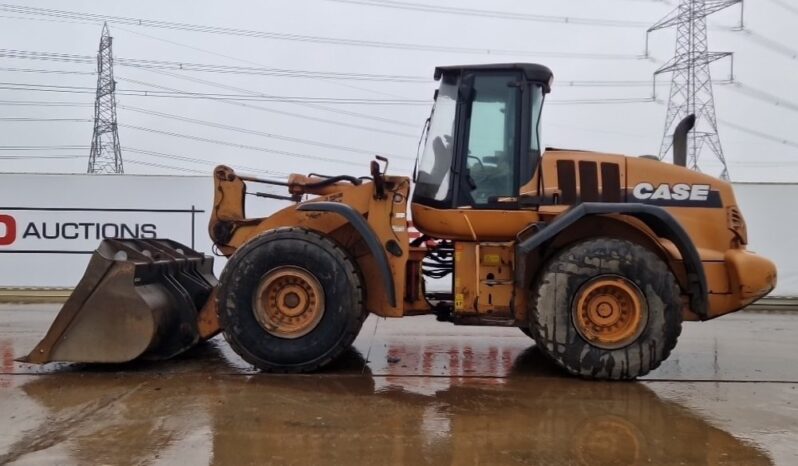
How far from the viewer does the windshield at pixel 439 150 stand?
19.0 feet

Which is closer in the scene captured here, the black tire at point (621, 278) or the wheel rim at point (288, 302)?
the black tire at point (621, 278)

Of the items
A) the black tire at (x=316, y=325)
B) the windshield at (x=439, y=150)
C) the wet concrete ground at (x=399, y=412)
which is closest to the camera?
the wet concrete ground at (x=399, y=412)

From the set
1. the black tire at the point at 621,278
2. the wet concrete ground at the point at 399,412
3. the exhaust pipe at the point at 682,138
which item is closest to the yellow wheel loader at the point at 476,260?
the black tire at the point at 621,278

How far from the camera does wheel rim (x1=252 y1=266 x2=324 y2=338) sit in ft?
17.6

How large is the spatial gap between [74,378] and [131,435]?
1694 millimetres

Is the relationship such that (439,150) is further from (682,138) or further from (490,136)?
(682,138)

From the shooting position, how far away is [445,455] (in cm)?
367

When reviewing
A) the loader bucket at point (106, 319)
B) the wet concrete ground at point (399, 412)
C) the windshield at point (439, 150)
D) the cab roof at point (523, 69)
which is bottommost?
the wet concrete ground at point (399, 412)

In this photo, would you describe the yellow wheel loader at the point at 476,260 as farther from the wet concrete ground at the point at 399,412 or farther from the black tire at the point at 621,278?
the wet concrete ground at the point at 399,412

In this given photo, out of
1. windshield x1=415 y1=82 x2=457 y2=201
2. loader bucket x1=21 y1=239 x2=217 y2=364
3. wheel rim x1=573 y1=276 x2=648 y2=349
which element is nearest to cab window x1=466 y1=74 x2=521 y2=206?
windshield x1=415 y1=82 x2=457 y2=201

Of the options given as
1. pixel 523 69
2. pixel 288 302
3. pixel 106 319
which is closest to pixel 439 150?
pixel 523 69

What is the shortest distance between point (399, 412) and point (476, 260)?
1672mm

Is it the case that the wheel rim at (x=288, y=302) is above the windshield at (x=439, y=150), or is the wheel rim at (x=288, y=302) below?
below

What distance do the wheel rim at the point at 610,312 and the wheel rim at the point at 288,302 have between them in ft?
6.92
